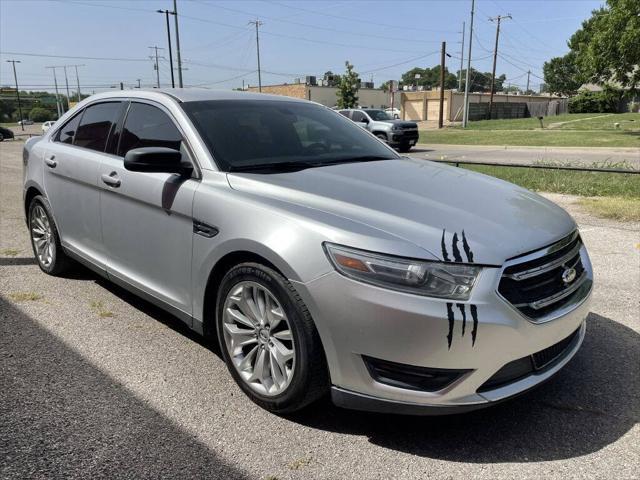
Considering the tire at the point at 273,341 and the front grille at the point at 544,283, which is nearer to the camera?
the front grille at the point at 544,283

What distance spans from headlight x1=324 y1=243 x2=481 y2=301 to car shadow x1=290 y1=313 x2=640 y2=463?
0.81 metres

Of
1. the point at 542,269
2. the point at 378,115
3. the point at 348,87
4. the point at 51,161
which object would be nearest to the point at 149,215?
the point at 51,161

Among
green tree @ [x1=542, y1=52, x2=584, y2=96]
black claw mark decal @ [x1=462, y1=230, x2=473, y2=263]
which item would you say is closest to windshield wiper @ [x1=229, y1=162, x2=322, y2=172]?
black claw mark decal @ [x1=462, y1=230, x2=473, y2=263]

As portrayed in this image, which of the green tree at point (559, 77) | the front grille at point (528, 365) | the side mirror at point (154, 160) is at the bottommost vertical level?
the front grille at point (528, 365)

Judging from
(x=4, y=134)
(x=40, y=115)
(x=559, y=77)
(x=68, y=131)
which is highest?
(x=559, y=77)

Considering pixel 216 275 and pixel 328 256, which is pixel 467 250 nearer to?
pixel 328 256

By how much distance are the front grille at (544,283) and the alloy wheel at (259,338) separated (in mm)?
1051

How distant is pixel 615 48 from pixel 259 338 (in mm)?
28310

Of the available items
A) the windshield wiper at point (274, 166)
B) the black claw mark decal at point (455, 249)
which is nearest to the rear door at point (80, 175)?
the windshield wiper at point (274, 166)

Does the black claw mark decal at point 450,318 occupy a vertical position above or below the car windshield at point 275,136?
below

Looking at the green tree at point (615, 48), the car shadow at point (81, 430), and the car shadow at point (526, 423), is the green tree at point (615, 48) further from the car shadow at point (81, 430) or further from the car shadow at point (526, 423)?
the car shadow at point (81, 430)

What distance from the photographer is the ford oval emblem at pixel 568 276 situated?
8.89 feet

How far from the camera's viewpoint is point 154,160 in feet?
10.3

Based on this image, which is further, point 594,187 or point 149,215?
point 594,187
